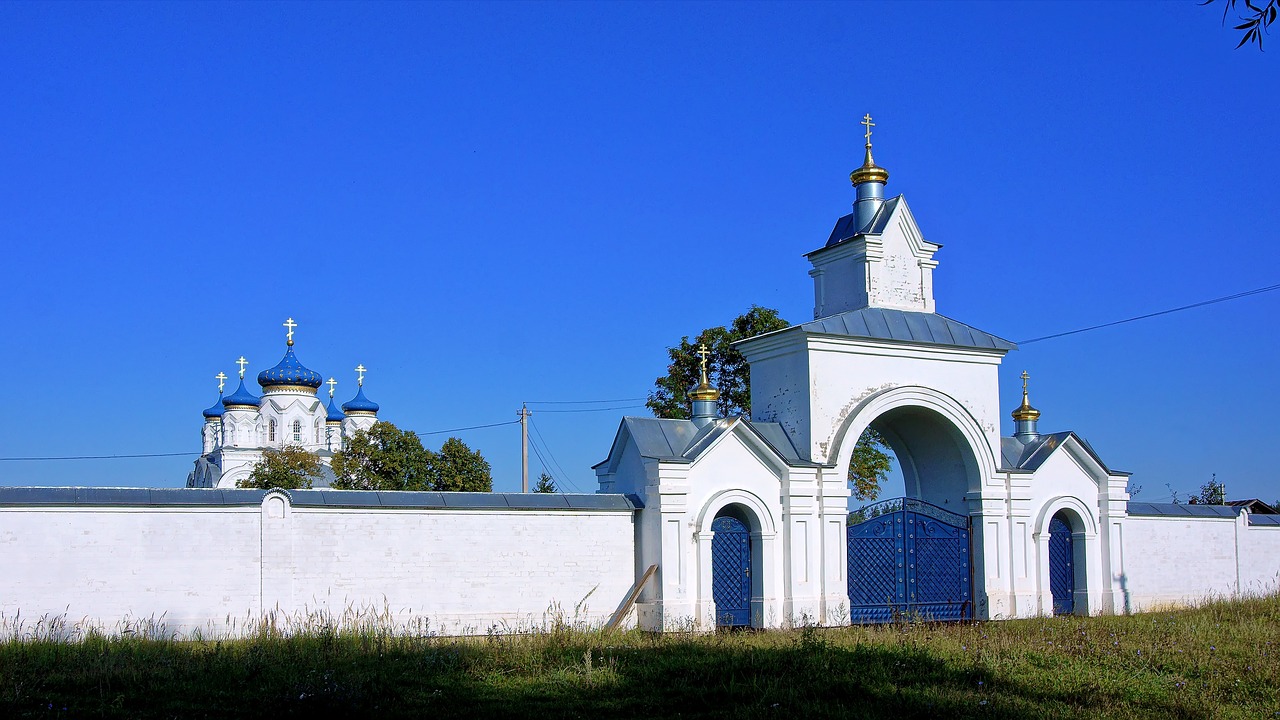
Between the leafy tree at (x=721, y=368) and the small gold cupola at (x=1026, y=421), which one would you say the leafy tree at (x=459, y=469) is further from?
the small gold cupola at (x=1026, y=421)

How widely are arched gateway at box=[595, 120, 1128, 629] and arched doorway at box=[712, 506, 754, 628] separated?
0.03m

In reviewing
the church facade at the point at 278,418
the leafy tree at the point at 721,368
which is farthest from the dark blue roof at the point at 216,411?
the leafy tree at the point at 721,368

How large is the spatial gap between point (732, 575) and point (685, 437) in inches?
85.3

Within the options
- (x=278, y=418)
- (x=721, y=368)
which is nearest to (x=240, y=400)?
(x=278, y=418)

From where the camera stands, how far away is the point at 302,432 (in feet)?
187

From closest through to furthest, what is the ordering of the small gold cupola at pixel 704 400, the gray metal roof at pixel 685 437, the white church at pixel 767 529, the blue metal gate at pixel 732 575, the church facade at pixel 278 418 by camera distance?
the white church at pixel 767 529
the gray metal roof at pixel 685 437
the blue metal gate at pixel 732 575
the small gold cupola at pixel 704 400
the church facade at pixel 278 418

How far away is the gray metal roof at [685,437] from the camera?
1738 centimetres

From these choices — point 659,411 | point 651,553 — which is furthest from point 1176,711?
point 659,411

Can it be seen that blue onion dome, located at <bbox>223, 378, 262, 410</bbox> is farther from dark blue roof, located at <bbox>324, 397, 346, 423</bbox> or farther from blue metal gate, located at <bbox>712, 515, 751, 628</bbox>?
blue metal gate, located at <bbox>712, 515, 751, 628</bbox>

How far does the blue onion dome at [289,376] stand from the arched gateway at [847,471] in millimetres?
41582

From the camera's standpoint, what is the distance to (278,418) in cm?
5656

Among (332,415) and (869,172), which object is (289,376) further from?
(869,172)

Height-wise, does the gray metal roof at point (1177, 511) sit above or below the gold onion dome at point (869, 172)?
below

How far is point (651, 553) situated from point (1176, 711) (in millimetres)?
8438
